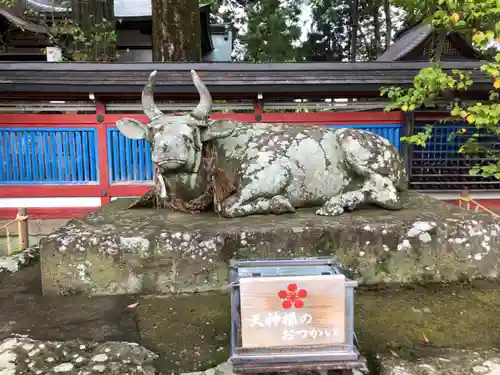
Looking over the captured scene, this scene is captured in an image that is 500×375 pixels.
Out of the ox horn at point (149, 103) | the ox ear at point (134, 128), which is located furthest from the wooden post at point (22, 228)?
the ox horn at point (149, 103)

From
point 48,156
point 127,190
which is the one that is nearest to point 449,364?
point 127,190

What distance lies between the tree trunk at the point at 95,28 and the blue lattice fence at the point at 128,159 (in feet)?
11.4

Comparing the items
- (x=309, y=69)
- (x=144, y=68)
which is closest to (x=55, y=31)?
(x=144, y=68)

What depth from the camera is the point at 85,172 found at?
7.55 m

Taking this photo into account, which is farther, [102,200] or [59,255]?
[102,200]

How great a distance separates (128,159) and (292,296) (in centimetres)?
611

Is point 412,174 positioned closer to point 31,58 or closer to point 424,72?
point 424,72

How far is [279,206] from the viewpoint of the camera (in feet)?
10.9

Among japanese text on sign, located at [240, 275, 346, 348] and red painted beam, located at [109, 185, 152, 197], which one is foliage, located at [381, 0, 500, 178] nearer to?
japanese text on sign, located at [240, 275, 346, 348]

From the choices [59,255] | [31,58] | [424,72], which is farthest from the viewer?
[31,58]

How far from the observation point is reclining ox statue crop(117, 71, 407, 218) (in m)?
3.21

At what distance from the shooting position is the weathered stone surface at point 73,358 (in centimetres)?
200

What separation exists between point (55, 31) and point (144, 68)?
12.7 ft

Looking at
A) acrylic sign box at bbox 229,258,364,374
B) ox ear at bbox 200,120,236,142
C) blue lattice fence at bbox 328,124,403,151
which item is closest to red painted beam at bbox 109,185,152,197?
blue lattice fence at bbox 328,124,403,151
